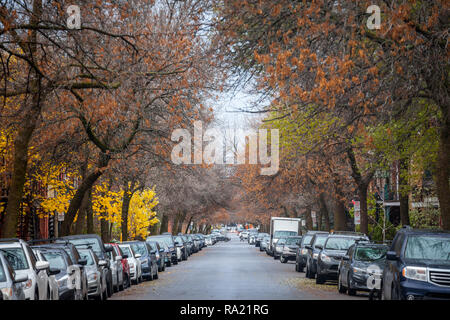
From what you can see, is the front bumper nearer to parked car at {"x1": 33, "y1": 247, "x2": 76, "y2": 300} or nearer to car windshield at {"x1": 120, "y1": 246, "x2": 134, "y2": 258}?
parked car at {"x1": 33, "y1": 247, "x2": 76, "y2": 300}

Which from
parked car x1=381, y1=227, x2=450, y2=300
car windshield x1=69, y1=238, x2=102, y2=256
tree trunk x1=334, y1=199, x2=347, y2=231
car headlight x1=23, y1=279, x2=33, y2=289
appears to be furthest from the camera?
tree trunk x1=334, y1=199, x2=347, y2=231

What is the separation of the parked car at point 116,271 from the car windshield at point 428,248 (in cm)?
1074

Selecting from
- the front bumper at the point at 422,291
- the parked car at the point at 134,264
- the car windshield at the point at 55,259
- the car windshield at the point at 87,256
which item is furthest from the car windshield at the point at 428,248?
the parked car at the point at 134,264

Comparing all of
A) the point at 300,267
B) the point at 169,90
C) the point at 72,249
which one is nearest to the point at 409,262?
the point at 72,249

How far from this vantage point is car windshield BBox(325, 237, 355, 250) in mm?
26756

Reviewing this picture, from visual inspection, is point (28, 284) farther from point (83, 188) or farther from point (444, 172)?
point (83, 188)

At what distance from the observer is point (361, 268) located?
2036 cm

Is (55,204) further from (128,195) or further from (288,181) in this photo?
(288,181)

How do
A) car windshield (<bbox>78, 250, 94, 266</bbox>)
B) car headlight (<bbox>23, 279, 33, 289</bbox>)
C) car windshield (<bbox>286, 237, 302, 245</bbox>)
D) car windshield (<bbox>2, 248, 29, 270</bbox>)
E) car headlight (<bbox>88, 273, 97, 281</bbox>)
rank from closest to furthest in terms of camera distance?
car headlight (<bbox>23, 279, 33, 289</bbox>) < car windshield (<bbox>2, 248, 29, 270</bbox>) < car headlight (<bbox>88, 273, 97, 281</bbox>) < car windshield (<bbox>78, 250, 94, 266</bbox>) < car windshield (<bbox>286, 237, 302, 245</bbox>)

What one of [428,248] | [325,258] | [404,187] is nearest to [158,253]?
[325,258]

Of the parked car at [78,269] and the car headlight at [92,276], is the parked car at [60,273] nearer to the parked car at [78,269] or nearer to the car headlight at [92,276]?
the parked car at [78,269]

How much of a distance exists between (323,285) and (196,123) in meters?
7.64

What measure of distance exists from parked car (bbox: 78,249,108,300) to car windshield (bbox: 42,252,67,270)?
1.98m

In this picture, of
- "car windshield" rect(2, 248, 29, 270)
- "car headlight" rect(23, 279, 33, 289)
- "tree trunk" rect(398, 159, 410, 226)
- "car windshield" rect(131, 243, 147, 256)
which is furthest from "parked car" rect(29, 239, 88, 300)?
"tree trunk" rect(398, 159, 410, 226)
